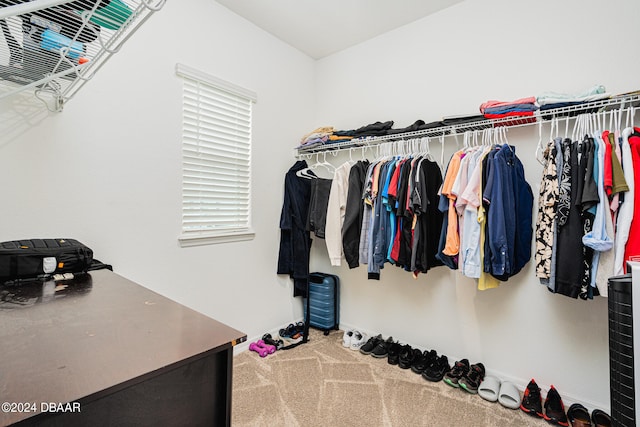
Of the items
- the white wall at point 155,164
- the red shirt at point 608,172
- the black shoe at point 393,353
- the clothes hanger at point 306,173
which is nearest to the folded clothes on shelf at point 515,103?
the red shirt at point 608,172

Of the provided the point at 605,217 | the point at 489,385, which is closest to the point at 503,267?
the point at 605,217

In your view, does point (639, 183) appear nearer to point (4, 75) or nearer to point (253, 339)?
point (253, 339)

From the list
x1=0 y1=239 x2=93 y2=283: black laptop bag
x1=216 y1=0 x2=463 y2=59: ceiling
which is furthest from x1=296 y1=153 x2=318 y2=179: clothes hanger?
x1=0 y1=239 x2=93 y2=283: black laptop bag

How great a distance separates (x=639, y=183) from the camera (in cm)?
151

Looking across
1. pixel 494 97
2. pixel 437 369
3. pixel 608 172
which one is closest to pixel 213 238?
pixel 437 369

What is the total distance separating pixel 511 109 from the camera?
190 cm

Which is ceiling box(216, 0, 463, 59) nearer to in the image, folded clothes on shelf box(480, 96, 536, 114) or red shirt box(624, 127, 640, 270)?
folded clothes on shelf box(480, 96, 536, 114)

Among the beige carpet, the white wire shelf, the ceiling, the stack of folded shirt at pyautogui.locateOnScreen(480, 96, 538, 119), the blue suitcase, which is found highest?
the ceiling

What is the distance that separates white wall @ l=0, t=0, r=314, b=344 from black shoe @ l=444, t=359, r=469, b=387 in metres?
1.47

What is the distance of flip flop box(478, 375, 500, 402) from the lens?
77.7 inches

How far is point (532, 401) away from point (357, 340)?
123 cm

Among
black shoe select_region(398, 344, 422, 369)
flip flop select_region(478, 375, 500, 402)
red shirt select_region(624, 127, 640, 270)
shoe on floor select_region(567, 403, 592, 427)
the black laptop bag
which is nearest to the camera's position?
the black laptop bag

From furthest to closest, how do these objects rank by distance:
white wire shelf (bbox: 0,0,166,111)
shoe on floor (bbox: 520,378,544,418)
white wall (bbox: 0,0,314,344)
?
shoe on floor (bbox: 520,378,544,418) < white wall (bbox: 0,0,314,344) < white wire shelf (bbox: 0,0,166,111)

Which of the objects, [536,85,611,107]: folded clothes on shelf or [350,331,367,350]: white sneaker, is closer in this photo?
[536,85,611,107]: folded clothes on shelf
